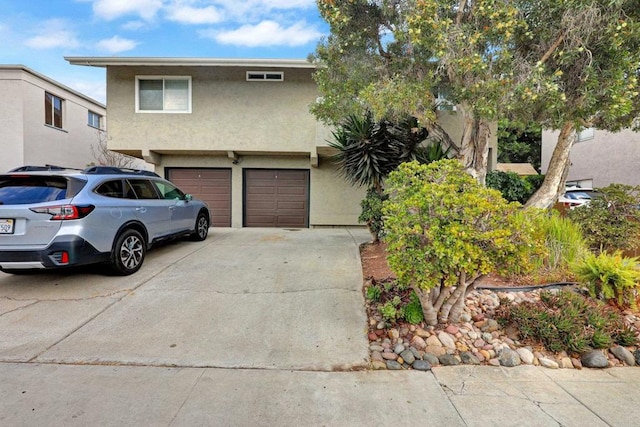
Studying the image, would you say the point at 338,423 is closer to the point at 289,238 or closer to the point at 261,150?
the point at 289,238

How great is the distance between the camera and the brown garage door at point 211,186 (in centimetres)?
1115

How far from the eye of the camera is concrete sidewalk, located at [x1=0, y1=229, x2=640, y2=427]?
2.35 m

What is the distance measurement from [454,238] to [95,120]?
2027 centimetres

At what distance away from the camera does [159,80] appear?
1014cm

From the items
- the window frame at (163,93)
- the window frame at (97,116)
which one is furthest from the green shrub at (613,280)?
the window frame at (97,116)

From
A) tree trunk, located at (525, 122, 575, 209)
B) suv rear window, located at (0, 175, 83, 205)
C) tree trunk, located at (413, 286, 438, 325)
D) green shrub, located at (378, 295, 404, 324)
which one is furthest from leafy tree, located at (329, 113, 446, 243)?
suv rear window, located at (0, 175, 83, 205)

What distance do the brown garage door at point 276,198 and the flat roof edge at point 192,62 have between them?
3.33m

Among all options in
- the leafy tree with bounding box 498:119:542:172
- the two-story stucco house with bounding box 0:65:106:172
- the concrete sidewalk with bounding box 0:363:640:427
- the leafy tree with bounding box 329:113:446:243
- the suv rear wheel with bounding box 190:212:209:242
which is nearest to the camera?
the concrete sidewalk with bounding box 0:363:640:427

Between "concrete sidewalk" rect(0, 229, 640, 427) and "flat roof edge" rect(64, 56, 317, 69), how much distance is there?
6.76 meters

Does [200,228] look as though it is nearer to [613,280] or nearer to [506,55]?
[506,55]

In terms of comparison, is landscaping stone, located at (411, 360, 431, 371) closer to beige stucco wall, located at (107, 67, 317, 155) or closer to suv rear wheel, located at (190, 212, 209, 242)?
suv rear wheel, located at (190, 212, 209, 242)


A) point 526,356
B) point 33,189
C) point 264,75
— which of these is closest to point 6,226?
point 33,189

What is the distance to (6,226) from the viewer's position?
13.7 feet

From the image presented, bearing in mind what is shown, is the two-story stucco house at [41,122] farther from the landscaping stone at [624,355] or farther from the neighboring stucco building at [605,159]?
the neighboring stucco building at [605,159]
